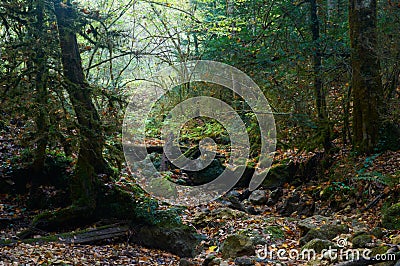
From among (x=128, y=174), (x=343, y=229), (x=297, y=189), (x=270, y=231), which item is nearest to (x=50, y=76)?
(x=128, y=174)

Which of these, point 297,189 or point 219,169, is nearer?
point 297,189

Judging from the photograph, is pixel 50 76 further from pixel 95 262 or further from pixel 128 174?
pixel 128 174

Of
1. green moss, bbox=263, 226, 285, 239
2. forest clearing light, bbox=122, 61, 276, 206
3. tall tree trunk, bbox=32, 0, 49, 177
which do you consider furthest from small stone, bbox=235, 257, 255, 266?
forest clearing light, bbox=122, 61, 276, 206

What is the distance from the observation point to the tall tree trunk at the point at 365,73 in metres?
8.23

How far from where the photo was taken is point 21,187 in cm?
833

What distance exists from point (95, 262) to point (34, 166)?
3.44m

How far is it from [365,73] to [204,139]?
6.99 m

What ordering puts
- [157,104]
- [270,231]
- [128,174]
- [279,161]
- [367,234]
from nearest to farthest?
[367,234], [270,231], [128,174], [279,161], [157,104]

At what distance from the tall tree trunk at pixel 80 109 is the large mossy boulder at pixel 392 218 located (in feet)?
16.3

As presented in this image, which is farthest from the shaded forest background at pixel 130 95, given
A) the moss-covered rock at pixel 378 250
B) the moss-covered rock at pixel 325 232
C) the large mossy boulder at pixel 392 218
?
the moss-covered rock at pixel 378 250

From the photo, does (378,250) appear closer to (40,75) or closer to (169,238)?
(169,238)

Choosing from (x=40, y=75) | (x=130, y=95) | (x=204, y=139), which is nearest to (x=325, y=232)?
(x=130, y=95)

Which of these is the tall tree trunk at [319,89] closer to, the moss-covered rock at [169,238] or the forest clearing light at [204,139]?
the forest clearing light at [204,139]

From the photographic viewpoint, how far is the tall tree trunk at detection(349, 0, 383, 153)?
27.0 feet
